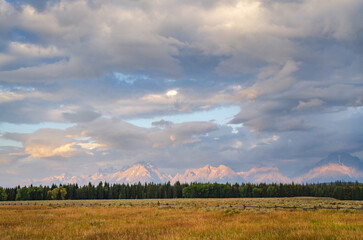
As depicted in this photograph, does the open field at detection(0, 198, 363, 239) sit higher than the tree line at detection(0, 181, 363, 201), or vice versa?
the open field at detection(0, 198, 363, 239)

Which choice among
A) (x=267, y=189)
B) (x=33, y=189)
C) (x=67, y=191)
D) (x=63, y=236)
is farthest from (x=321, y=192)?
(x=63, y=236)

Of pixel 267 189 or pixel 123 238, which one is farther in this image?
pixel 267 189

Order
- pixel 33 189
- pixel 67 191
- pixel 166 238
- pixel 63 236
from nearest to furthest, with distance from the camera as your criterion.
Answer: pixel 166 238 → pixel 63 236 → pixel 33 189 → pixel 67 191

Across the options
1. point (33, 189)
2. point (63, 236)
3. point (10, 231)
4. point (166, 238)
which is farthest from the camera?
point (33, 189)

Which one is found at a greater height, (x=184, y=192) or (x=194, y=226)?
(x=194, y=226)

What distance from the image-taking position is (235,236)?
1488cm

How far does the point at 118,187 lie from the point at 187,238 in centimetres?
17208

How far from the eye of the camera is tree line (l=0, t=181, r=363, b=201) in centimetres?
14612

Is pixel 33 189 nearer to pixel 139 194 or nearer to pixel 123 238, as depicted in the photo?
pixel 139 194

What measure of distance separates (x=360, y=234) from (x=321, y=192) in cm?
15514

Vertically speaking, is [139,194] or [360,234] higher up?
[360,234]

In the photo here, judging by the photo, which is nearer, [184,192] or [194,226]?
[194,226]

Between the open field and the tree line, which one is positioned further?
the tree line

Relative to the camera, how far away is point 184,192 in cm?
16225
